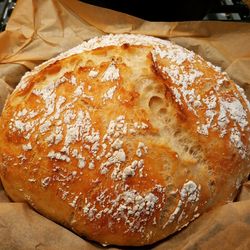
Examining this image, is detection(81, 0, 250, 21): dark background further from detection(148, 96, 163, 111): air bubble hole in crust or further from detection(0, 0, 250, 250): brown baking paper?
detection(148, 96, 163, 111): air bubble hole in crust

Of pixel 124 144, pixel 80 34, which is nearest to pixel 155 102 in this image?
pixel 124 144

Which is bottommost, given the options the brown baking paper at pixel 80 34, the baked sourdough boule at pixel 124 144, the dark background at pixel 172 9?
the baked sourdough boule at pixel 124 144

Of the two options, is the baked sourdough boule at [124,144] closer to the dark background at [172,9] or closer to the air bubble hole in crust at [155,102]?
the air bubble hole in crust at [155,102]

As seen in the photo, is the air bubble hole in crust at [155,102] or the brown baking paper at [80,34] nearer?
the air bubble hole in crust at [155,102]

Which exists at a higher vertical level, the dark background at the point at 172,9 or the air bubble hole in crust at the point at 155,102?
the dark background at the point at 172,9

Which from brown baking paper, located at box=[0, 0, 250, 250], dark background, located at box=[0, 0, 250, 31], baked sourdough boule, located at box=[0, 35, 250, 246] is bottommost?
baked sourdough boule, located at box=[0, 35, 250, 246]

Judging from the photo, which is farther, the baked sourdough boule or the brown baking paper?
the brown baking paper

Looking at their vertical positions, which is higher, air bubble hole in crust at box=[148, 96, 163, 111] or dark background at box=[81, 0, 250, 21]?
dark background at box=[81, 0, 250, 21]


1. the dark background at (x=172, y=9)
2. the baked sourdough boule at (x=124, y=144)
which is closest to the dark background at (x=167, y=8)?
the dark background at (x=172, y=9)

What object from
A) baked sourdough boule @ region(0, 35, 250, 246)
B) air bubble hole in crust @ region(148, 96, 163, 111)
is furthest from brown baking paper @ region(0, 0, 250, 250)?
air bubble hole in crust @ region(148, 96, 163, 111)
